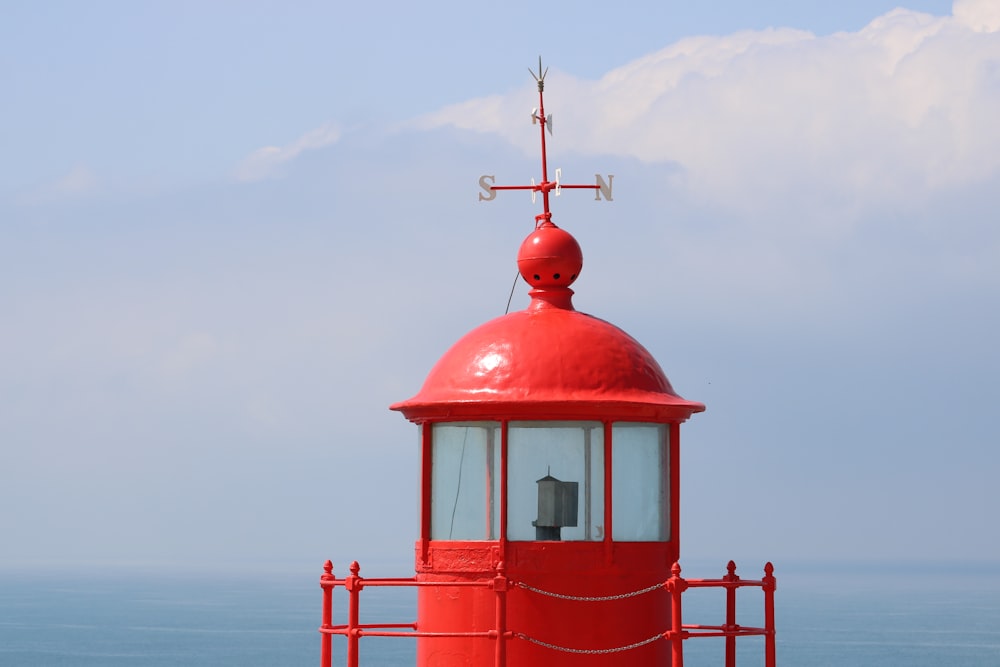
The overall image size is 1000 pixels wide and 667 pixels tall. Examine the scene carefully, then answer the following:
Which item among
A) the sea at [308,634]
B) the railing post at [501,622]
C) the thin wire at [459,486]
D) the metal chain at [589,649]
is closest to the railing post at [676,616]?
the metal chain at [589,649]

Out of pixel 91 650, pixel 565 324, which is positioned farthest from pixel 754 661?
pixel 565 324

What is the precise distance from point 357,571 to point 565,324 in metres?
2.16

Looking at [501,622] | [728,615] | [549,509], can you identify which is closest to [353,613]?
[501,622]

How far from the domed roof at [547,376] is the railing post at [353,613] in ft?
3.82

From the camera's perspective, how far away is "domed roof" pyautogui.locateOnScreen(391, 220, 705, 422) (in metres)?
11.4

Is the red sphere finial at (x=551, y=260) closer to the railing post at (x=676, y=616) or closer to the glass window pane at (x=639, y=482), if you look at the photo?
the glass window pane at (x=639, y=482)

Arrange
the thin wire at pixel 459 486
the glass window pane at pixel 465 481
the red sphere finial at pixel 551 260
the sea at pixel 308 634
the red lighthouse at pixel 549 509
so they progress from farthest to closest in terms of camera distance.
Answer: the sea at pixel 308 634 < the red sphere finial at pixel 551 260 < the thin wire at pixel 459 486 < the glass window pane at pixel 465 481 < the red lighthouse at pixel 549 509

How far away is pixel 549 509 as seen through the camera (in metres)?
11.5

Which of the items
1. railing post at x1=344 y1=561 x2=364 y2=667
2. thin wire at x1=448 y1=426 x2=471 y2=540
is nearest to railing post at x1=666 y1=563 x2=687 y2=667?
thin wire at x1=448 y1=426 x2=471 y2=540

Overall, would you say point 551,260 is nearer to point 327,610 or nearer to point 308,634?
point 327,610

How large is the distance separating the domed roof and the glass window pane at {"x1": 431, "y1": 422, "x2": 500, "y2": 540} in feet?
0.56

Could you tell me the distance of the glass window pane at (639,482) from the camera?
37.8ft

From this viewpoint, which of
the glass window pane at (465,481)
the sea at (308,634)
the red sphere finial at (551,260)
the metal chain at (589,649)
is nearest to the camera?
the metal chain at (589,649)

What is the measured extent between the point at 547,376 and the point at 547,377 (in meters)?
0.01
